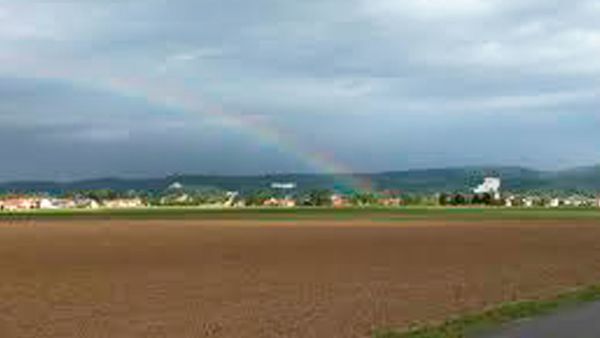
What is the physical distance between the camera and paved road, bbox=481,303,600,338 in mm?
16609

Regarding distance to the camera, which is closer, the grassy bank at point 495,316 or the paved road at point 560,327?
the paved road at point 560,327

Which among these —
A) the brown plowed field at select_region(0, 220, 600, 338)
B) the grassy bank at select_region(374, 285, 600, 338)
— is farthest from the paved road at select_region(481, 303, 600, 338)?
the brown plowed field at select_region(0, 220, 600, 338)

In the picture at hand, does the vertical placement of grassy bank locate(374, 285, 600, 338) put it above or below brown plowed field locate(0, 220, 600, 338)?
above

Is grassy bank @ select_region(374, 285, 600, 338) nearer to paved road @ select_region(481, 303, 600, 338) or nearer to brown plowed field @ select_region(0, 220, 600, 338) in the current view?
paved road @ select_region(481, 303, 600, 338)

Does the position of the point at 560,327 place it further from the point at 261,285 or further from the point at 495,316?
the point at 261,285

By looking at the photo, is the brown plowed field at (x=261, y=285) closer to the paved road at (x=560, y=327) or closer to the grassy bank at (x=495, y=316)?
the grassy bank at (x=495, y=316)

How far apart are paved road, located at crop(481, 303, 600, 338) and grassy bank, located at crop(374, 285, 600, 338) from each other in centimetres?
57

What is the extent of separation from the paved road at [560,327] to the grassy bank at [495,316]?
57cm

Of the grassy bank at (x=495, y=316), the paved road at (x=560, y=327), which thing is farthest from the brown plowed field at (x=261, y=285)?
the paved road at (x=560, y=327)

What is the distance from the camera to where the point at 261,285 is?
32562 mm

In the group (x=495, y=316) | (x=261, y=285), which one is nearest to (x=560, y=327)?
(x=495, y=316)

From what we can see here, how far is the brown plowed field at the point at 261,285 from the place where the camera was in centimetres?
2181

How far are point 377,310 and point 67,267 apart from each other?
21407 mm

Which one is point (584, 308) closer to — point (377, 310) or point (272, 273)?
point (377, 310)
